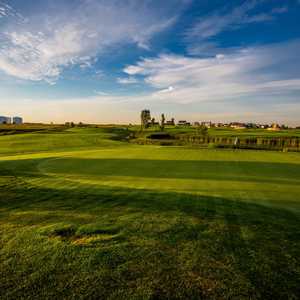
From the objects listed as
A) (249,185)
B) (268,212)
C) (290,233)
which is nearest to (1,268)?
(290,233)

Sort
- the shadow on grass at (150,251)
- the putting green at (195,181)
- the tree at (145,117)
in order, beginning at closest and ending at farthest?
the shadow on grass at (150,251) < the putting green at (195,181) < the tree at (145,117)

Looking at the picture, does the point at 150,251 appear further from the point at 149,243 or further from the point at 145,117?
the point at 145,117

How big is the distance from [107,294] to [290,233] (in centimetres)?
395

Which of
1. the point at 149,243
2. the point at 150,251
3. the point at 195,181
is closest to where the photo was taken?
the point at 150,251

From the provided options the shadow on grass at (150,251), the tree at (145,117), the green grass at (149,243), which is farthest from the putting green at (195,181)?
the tree at (145,117)

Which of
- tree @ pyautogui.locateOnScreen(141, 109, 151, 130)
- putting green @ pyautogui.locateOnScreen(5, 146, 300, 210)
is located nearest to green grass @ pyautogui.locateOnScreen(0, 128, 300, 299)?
putting green @ pyautogui.locateOnScreen(5, 146, 300, 210)

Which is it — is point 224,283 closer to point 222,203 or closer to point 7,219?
point 222,203

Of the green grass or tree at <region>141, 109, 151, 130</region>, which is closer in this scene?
the green grass

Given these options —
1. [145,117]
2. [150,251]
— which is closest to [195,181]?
[150,251]

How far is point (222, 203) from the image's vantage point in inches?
279

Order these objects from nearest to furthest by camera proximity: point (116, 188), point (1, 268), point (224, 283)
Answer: point (224, 283), point (1, 268), point (116, 188)

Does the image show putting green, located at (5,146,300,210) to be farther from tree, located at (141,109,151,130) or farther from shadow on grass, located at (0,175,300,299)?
tree, located at (141,109,151,130)

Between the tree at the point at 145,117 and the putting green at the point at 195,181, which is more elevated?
the tree at the point at 145,117

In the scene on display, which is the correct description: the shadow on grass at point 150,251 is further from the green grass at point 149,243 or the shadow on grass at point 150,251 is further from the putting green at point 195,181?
the putting green at point 195,181
